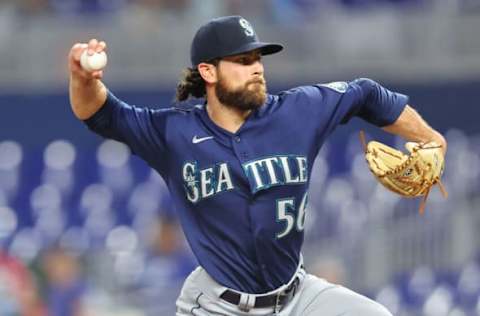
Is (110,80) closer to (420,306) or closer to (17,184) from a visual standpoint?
(17,184)

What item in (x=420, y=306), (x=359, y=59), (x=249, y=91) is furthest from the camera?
(x=359, y=59)

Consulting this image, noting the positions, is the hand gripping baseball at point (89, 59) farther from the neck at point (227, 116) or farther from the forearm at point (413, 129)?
the forearm at point (413, 129)

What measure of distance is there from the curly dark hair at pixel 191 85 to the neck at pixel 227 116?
12cm

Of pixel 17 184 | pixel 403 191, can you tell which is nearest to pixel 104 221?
pixel 17 184

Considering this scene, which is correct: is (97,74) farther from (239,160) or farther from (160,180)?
(160,180)

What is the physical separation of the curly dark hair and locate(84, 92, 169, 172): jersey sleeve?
15 cm

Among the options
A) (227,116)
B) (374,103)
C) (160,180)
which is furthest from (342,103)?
(160,180)

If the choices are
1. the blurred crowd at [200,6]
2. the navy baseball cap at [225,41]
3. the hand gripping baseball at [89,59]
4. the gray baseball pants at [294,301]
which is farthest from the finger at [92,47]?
the blurred crowd at [200,6]

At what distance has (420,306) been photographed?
8852 mm

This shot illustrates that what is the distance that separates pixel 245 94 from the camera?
4801 mm

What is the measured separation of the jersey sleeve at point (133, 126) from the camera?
4.90m

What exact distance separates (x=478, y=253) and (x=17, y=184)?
125 inches

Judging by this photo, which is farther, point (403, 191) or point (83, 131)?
point (83, 131)

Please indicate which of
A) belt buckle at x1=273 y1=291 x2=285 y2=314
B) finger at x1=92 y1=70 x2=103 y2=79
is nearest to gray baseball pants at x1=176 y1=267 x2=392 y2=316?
belt buckle at x1=273 y1=291 x2=285 y2=314
